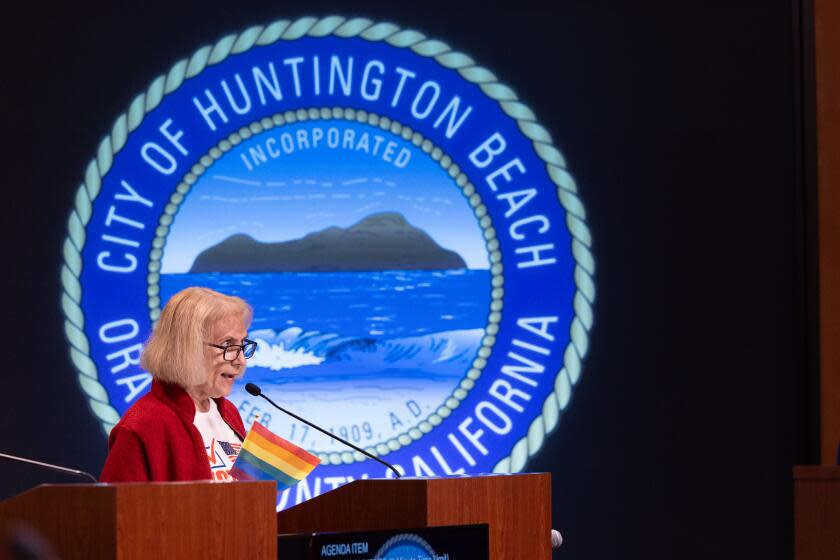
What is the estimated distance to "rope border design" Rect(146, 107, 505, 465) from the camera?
181 inches

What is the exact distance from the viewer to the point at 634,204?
15.4ft

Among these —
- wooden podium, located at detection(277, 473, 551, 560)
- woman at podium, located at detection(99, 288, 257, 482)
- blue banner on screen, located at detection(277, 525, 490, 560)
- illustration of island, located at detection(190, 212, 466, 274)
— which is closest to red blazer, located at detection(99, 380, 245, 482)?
woman at podium, located at detection(99, 288, 257, 482)

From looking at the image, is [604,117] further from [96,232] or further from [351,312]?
[96,232]

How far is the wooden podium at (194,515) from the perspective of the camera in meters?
2.04

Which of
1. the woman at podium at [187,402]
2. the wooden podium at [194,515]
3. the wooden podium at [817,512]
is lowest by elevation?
the wooden podium at [817,512]

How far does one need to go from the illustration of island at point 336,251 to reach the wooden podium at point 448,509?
2017 millimetres

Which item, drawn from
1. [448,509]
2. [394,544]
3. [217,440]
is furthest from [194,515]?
[217,440]

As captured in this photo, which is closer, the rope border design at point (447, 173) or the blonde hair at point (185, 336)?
the blonde hair at point (185, 336)

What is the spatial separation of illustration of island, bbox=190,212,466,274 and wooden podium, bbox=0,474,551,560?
83.9 inches

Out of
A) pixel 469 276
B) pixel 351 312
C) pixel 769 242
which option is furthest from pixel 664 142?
pixel 351 312

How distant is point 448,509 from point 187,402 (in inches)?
32.6

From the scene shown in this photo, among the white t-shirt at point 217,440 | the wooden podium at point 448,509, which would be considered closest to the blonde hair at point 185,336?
the white t-shirt at point 217,440

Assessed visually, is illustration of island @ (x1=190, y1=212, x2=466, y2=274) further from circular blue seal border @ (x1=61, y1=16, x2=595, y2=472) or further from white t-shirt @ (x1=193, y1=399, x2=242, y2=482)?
white t-shirt @ (x1=193, y1=399, x2=242, y2=482)

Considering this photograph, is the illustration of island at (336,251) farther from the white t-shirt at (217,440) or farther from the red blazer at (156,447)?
the red blazer at (156,447)
